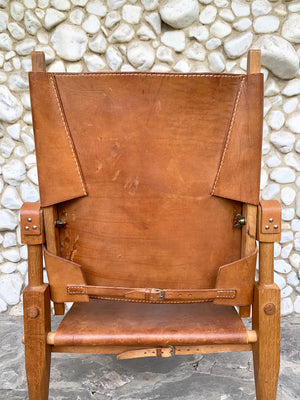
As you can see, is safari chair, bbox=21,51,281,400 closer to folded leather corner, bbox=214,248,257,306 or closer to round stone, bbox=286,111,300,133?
folded leather corner, bbox=214,248,257,306

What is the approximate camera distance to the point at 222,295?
1.22 metres

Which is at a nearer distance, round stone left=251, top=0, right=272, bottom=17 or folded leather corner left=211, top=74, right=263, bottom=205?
folded leather corner left=211, top=74, right=263, bottom=205

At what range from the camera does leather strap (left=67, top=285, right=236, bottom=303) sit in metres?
1.20

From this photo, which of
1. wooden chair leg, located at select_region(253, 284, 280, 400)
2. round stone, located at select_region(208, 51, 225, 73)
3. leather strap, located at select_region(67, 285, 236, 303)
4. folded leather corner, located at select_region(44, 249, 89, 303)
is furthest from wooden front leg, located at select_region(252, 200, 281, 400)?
round stone, located at select_region(208, 51, 225, 73)

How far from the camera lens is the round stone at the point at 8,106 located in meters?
2.14

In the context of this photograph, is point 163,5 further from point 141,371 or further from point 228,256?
point 141,371

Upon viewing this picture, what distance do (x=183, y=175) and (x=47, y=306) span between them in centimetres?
61

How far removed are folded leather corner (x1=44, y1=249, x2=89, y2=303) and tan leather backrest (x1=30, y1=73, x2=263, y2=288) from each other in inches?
1.5

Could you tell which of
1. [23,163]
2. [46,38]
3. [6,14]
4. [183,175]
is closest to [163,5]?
[46,38]

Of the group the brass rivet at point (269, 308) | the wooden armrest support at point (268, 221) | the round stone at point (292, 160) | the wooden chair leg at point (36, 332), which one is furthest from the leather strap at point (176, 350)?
the round stone at point (292, 160)

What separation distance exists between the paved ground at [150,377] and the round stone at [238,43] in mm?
1582

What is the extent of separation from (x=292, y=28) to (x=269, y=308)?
1.57m

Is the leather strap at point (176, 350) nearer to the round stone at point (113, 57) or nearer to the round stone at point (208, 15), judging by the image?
the round stone at point (113, 57)

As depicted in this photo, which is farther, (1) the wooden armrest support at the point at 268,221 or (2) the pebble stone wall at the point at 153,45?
(2) the pebble stone wall at the point at 153,45
